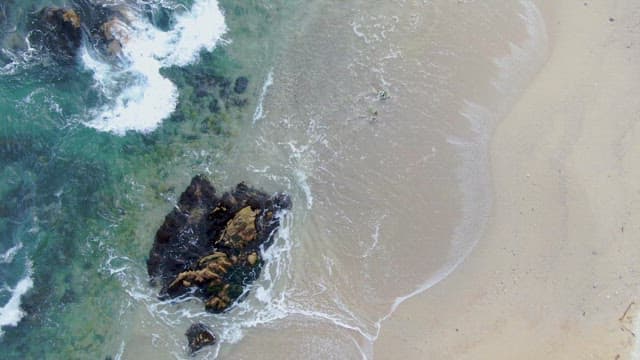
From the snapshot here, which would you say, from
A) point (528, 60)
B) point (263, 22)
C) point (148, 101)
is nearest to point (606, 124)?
point (528, 60)

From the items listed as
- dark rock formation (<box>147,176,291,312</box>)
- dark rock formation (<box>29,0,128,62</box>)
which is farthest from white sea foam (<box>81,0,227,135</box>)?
dark rock formation (<box>147,176,291,312</box>)

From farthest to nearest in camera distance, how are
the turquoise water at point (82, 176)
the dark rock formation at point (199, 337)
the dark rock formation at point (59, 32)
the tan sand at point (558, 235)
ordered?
the dark rock formation at point (59, 32) → the turquoise water at point (82, 176) → the dark rock formation at point (199, 337) → the tan sand at point (558, 235)

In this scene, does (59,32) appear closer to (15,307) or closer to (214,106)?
(214,106)

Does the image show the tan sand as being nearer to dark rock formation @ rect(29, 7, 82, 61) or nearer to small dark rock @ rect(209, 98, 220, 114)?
small dark rock @ rect(209, 98, 220, 114)

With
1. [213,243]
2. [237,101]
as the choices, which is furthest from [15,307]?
[237,101]

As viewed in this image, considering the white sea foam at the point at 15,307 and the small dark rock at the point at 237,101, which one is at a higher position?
the small dark rock at the point at 237,101

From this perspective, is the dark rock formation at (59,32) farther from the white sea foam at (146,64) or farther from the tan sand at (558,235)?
the tan sand at (558,235)

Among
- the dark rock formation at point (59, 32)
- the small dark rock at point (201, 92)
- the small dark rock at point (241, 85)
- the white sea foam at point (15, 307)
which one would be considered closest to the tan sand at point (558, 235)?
the small dark rock at point (241, 85)
